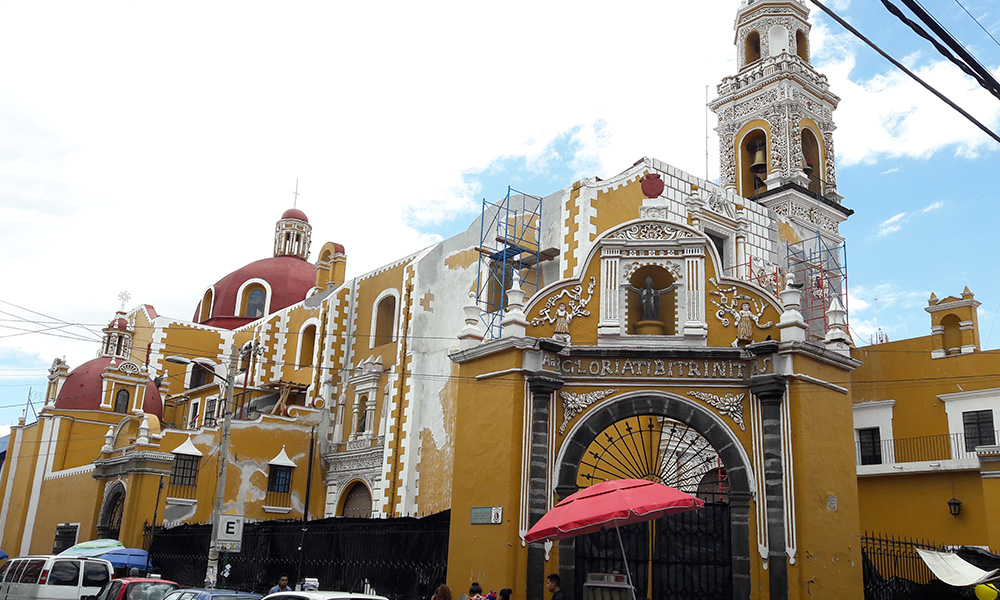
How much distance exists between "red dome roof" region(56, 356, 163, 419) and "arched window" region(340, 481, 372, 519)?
35.3 feet

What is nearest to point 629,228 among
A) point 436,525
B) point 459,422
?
point 459,422

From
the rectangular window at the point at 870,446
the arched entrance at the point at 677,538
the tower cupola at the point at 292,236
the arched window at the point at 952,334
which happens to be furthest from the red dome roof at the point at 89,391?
the arched window at the point at 952,334

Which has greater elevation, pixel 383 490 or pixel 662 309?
pixel 662 309

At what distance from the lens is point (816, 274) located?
85.1ft

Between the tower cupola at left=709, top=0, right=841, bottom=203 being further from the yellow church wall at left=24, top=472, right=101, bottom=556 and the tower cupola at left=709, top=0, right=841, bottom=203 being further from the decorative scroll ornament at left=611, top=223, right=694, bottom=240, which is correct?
the yellow church wall at left=24, top=472, right=101, bottom=556

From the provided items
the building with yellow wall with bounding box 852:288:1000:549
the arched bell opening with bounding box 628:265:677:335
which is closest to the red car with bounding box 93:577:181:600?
the arched bell opening with bounding box 628:265:677:335

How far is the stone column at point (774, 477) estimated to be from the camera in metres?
13.5

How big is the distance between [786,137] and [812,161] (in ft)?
5.55

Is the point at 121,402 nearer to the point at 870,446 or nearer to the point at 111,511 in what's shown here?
the point at 111,511

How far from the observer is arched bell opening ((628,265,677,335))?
1617 centimetres

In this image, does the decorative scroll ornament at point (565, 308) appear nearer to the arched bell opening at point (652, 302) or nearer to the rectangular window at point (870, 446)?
the arched bell opening at point (652, 302)

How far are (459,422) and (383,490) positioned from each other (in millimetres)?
10487

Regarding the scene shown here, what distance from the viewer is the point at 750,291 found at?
15.5 m

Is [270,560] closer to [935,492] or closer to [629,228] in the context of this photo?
[629,228]
